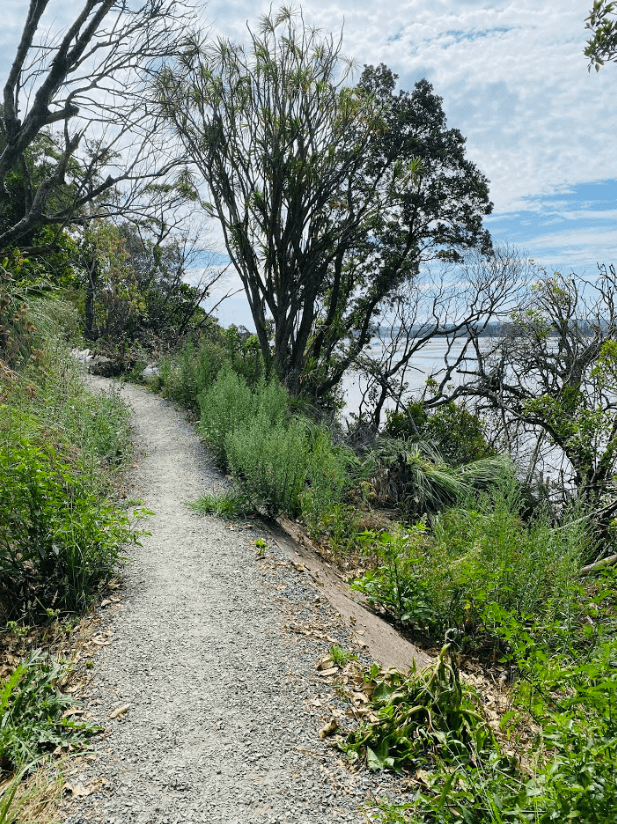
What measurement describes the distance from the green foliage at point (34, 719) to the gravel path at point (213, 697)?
16 centimetres

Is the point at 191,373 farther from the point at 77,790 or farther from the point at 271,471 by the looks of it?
the point at 77,790

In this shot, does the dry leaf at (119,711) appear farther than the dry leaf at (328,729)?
Yes

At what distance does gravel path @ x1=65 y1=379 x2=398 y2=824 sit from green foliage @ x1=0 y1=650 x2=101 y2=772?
0.16m

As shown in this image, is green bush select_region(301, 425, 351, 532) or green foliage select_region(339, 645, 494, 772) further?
green bush select_region(301, 425, 351, 532)

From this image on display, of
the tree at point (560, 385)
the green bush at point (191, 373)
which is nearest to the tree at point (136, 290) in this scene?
the green bush at point (191, 373)

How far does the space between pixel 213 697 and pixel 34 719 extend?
2.75 feet

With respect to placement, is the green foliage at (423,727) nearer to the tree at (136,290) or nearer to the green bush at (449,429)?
the green bush at (449,429)

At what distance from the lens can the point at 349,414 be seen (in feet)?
48.3

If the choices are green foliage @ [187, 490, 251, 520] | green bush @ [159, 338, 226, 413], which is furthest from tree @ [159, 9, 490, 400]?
green foliage @ [187, 490, 251, 520]

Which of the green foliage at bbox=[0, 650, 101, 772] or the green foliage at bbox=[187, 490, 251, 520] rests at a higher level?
the green foliage at bbox=[187, 490, 251, 520]

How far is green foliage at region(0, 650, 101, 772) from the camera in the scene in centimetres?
264

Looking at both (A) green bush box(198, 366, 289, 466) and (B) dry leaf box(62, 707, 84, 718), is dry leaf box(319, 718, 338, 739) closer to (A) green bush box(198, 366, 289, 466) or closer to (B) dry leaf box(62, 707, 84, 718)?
(B) dry leaf box(62, 707, 84, 718)

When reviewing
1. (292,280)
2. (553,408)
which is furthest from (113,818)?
(292,280)

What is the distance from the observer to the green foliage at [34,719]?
2.64 meters
